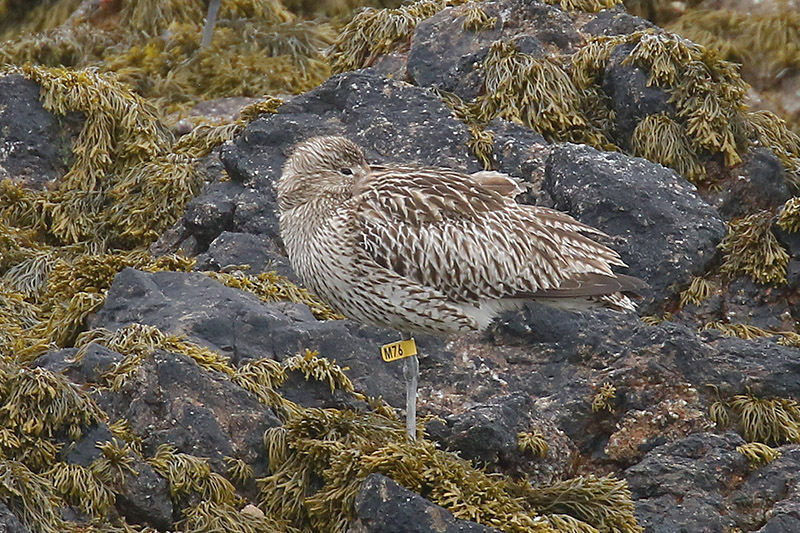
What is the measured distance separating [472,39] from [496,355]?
458 centimetres

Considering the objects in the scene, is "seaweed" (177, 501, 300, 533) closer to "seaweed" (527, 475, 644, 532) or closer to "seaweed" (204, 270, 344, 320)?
"seaweed" (527, 475, 644, 532)

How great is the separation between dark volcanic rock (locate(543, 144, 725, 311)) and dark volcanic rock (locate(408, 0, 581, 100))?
7.54 ft

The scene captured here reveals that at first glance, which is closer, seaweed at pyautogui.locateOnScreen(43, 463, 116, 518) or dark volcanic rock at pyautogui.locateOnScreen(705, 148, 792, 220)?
seaweed at pyautogui.locateOnScreen(43, 463, 116, 518)

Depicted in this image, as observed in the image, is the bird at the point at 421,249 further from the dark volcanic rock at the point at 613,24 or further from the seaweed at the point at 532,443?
the dark volcanic rock at the point at 613,24

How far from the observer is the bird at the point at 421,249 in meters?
7.94

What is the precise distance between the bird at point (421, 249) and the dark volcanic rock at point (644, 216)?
1204mm

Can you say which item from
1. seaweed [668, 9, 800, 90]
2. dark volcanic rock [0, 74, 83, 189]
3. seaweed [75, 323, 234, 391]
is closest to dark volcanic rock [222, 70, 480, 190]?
dark volcanic rock [0, 74, 83, 189]

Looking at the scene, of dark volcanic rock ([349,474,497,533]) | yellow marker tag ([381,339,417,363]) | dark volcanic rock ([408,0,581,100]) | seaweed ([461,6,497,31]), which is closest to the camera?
dark volcanic rock ([349,474,497,533])

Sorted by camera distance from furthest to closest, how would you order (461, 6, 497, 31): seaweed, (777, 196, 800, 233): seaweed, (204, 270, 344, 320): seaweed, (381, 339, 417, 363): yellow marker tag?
(461, 6, 497, 31): seaweed
(777, 196, 800, 233): seaweed
(204, 270, 344, 320): seaweed
(381, 339, 417, 363): yellow marker tag

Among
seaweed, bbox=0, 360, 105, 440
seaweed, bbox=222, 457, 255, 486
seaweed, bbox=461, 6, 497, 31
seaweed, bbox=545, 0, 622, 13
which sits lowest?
seaweed, bbox=222, 457, 255, 486

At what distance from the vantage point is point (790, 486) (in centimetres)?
738

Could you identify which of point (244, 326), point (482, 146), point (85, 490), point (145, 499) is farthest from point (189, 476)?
point (482, 146)

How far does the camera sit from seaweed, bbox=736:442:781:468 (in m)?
7.55

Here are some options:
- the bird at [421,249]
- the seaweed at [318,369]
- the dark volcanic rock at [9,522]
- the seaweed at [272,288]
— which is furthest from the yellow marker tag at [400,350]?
the dark volcanic rock at [9,522]
